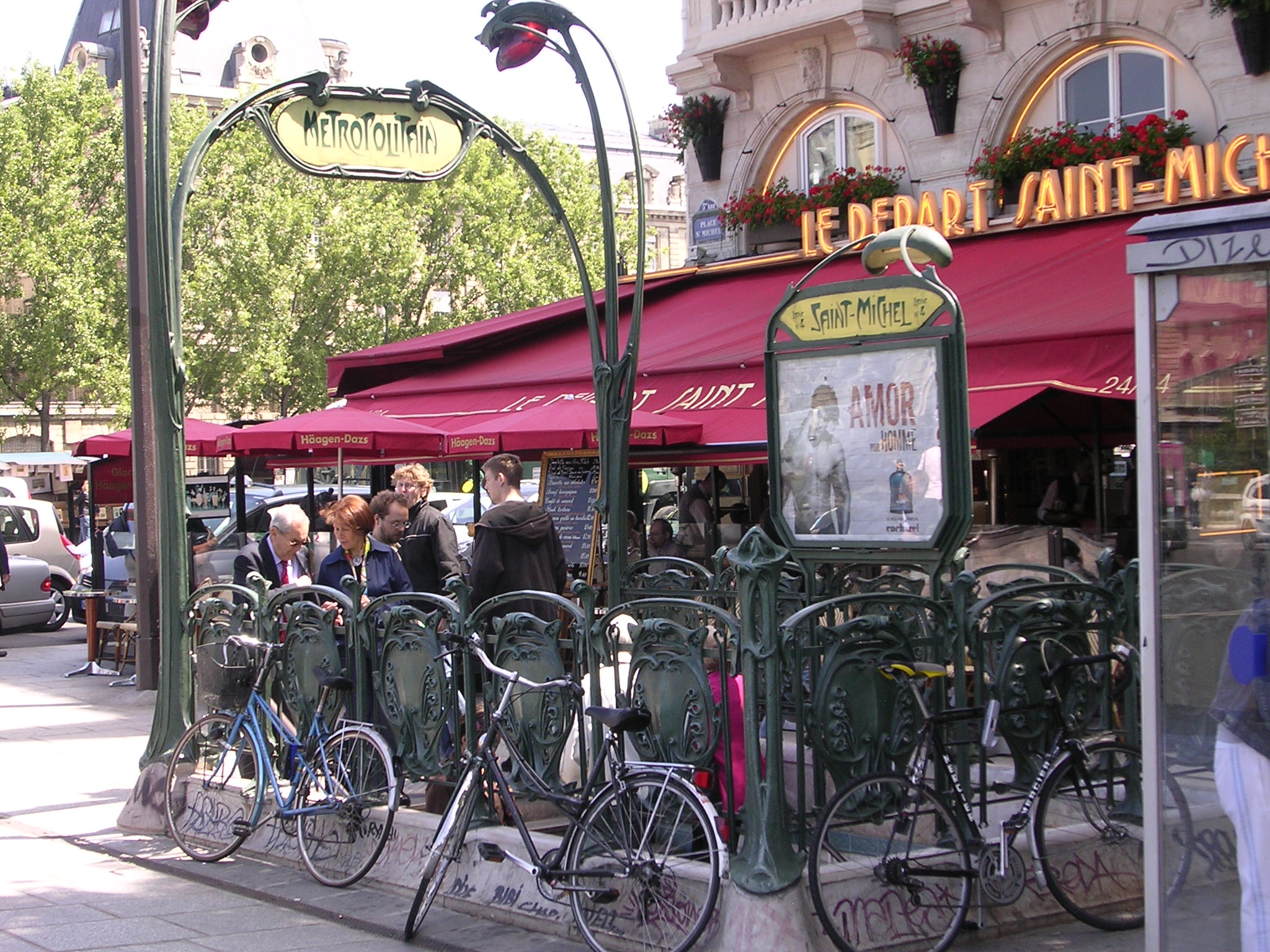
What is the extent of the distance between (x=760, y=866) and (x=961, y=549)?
71.1 inches

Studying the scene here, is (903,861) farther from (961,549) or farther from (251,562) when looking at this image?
(251,562)

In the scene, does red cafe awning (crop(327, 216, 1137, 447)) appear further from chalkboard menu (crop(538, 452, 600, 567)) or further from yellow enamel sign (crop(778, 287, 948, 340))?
yellow enamel sign (crop(778, 287, 948, 340))

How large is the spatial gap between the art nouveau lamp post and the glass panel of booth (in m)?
4.53

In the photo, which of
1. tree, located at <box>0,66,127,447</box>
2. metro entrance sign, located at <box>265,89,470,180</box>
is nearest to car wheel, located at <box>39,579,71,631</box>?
metro entrance sign, located at <box>265,89,470,180</box>

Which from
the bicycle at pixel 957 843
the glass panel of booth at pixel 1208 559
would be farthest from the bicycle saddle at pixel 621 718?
the glass panel of booth at pixel 1208 559

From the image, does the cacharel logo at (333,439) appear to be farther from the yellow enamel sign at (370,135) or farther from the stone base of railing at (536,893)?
the stone base of railing at (536,893)

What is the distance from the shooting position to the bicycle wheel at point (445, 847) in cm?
542

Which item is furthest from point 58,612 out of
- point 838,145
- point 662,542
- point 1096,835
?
point 1096,835

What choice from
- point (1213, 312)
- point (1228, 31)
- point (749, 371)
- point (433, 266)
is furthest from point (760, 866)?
point (433, 266)

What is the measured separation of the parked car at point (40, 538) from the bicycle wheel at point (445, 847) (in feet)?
51.3

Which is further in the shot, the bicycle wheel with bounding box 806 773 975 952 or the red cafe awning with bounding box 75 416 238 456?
the red cafe awning with bounding box 75 416 238 456

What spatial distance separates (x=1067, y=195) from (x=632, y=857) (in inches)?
348

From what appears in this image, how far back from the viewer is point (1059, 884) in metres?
5.32

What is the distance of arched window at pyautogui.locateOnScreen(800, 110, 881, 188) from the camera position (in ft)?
48.7
